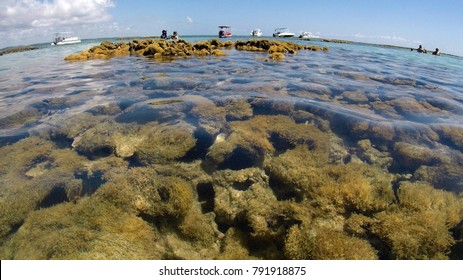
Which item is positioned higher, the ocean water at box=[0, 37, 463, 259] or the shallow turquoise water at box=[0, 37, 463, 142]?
the shallow turquoise water at box=[0, 37, 463, 142]

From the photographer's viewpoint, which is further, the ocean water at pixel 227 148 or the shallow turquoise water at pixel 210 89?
the shallow turquoise water at pixel 210 89

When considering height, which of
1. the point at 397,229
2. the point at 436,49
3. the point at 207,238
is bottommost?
the point at 207,238

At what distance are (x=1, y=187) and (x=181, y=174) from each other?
3.65 metres

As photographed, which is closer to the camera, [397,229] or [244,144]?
[397,229]

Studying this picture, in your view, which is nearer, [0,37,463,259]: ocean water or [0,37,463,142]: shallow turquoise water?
[0,37,463,259]: ocean water

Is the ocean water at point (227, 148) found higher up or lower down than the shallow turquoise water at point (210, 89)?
lower down

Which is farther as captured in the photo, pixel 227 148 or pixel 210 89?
pixel 210 89

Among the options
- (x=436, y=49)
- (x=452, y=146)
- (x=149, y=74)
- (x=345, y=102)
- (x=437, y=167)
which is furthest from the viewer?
(x=436, y=49)

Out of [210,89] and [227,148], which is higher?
[210,89]

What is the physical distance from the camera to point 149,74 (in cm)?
1638

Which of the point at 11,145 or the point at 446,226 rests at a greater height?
the point at 11,145

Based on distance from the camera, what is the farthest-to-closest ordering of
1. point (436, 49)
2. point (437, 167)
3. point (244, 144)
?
point (436, 49)
point (244, 144)
point (437, 167)

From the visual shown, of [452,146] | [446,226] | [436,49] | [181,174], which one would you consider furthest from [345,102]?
[436,49]
